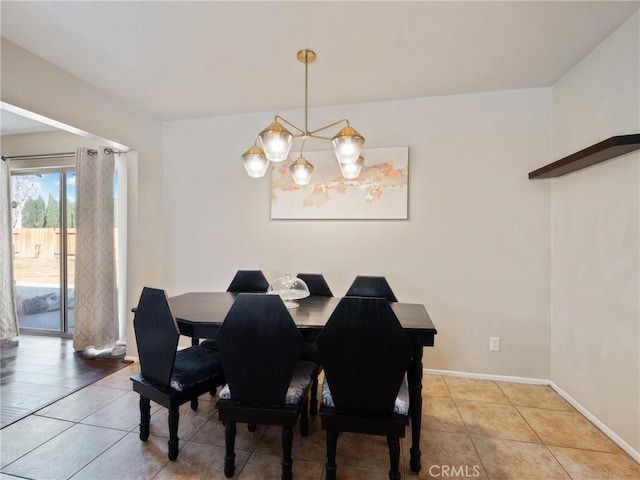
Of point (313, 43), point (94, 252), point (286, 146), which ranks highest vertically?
point (313, 43)

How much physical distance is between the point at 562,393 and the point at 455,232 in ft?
4.95

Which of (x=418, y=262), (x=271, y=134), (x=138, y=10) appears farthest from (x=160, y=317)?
(x=418, y=262)

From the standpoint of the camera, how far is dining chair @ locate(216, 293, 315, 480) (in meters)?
1.46

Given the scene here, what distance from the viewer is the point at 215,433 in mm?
1943

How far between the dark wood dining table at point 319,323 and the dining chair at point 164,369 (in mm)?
133

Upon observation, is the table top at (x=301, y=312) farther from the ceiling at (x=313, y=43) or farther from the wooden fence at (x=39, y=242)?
the wooden fence at (x=39, y=242)

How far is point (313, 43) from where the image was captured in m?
2.03

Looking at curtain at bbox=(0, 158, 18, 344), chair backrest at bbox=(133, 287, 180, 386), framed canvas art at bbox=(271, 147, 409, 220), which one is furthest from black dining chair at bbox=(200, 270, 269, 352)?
curtain at bbox=(0, 158, 18, 344)

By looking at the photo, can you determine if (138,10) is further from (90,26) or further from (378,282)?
(378,282)

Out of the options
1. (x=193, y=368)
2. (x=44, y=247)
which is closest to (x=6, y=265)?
(x=44, y=247)

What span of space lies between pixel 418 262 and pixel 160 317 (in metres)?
2.15

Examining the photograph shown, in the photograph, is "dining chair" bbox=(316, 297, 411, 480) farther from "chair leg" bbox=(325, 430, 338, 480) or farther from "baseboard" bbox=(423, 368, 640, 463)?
"baseboard" bbox=(423, 368, 640, 463)

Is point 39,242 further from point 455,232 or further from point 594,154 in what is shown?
point 594,154

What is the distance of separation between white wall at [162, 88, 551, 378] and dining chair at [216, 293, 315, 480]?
60.3 inches
